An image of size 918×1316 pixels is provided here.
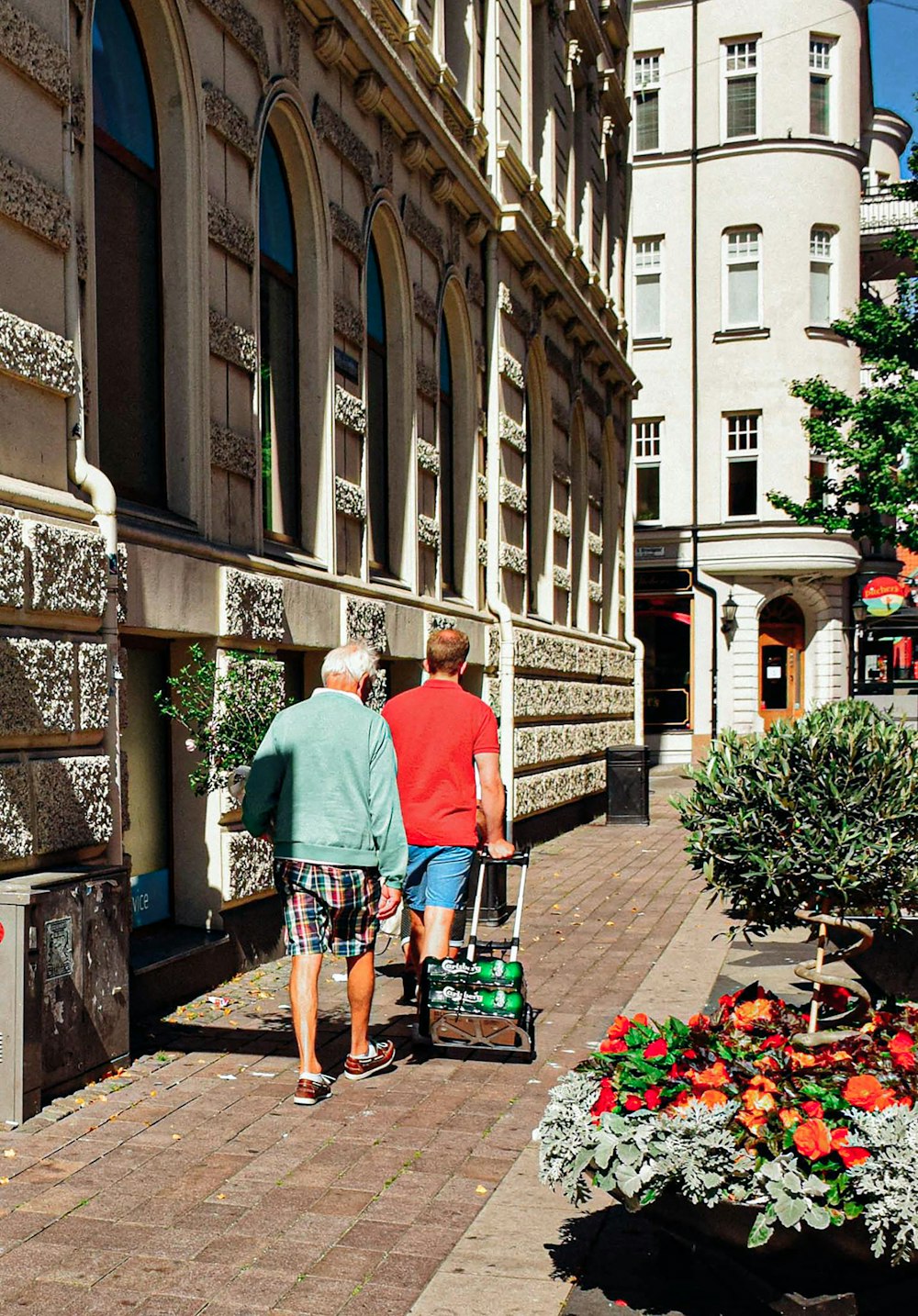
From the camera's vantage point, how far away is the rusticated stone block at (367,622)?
416 inches

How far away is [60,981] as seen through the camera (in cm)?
600

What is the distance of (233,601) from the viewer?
8578mm

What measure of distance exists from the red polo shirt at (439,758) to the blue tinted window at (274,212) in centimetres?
384

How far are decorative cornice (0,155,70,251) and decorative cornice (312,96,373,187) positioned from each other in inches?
155

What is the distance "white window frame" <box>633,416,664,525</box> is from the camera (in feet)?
110

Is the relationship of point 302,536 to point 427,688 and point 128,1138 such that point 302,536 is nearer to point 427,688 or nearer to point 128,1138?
point 427,688

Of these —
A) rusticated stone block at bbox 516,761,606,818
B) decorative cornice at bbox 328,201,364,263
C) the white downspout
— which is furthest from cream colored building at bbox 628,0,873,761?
decorative cornice at bbox 328,201,364,263

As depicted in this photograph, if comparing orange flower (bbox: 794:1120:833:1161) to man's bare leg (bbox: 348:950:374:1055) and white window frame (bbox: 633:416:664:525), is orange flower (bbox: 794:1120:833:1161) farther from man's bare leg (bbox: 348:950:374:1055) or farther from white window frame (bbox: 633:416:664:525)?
white window frame (bbox: 633:416:664:525)

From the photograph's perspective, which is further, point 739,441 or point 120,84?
point 739,441

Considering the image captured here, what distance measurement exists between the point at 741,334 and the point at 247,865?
26091 millimetres

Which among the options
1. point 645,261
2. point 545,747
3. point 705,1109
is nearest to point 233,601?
point 705,1109

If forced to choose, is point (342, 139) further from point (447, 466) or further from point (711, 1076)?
point (711, 1076)

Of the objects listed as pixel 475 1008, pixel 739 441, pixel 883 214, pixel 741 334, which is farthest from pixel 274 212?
pixel 883 214

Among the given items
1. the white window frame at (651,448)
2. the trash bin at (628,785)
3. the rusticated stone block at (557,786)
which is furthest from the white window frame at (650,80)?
the trash bin at (628,785)
